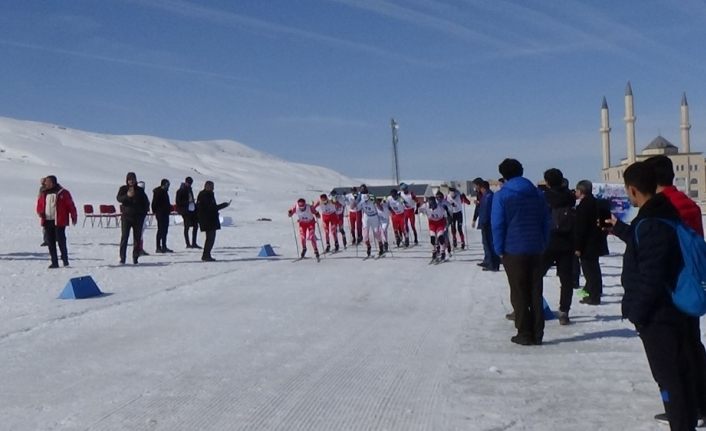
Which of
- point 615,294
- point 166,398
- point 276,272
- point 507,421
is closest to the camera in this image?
point 507,421

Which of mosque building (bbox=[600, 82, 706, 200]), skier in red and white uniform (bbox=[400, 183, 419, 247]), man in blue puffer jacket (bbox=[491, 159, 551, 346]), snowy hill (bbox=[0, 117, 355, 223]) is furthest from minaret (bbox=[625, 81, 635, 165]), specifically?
man in blue puffer jacket (bbox=[491, 159, 551, 346])

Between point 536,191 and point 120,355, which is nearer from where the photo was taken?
point 120,355

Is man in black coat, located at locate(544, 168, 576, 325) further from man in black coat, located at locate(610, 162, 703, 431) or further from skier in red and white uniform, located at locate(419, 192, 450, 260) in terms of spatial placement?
skier in red and white uniform, located at locate(419, 192, 450, 260)

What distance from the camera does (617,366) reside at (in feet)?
26.0

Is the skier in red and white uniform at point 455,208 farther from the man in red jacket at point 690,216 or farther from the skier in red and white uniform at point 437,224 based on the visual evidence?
the man in red jacket at point 690,216

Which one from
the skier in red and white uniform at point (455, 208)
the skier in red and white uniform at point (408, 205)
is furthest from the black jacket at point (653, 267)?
the skier in red and white uniform at point (408, 205)

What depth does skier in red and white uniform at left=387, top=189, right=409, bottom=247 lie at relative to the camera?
80.3 feet

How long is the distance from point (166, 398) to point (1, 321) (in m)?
5.00

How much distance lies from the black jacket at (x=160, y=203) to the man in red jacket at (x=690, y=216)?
16.4 metres

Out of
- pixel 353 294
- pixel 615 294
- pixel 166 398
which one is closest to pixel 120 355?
pixel 166 398

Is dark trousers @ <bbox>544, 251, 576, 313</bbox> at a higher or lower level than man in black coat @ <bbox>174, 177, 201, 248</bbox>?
lower

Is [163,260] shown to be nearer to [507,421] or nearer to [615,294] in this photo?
[615,294]

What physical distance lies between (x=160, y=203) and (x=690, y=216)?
1685cm

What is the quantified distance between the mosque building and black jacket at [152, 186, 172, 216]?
2523 inches
